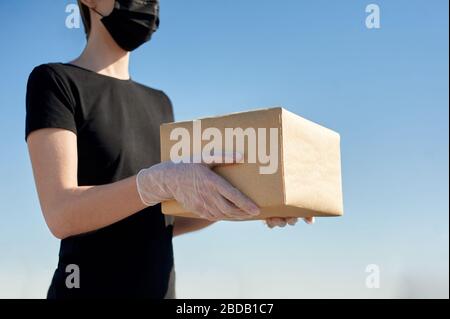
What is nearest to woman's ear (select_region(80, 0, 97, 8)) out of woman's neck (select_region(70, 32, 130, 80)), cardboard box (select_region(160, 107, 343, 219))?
woman's neck (select_region(70, 32, 130, 80))

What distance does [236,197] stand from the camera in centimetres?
205

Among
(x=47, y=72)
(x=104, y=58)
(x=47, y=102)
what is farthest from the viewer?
(x=104, y=58)

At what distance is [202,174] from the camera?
2.06 m

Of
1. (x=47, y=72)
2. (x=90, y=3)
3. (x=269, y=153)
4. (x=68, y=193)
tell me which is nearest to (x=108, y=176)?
(x=68, y=193)

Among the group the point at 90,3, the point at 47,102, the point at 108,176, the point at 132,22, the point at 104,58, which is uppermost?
the point at 90,3

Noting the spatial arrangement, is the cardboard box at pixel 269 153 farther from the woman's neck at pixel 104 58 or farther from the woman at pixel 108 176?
the woman's neck at pixel 104 58

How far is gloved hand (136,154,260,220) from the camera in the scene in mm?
2057

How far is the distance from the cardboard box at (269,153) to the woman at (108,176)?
6 cm

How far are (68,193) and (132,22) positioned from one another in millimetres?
1093

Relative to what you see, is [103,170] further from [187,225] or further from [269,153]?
[269,153]

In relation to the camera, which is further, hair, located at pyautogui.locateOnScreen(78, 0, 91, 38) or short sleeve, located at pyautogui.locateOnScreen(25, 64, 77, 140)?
hair, located at pyautogui.locateOnScreen(78, 0, 91, 38)

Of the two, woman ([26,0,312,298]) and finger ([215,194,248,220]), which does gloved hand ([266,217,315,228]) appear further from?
finger ([215,194,248,220])
